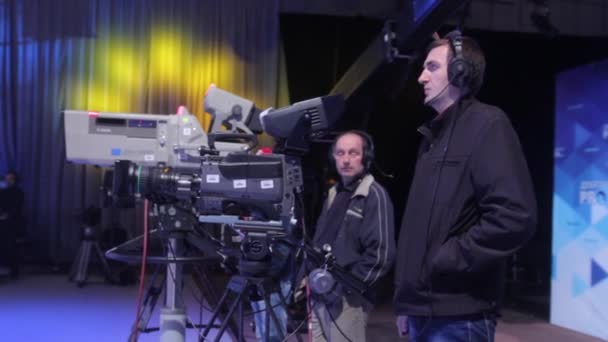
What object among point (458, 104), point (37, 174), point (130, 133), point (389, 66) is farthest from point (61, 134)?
point (458, 104)

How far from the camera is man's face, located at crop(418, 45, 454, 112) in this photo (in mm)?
1255

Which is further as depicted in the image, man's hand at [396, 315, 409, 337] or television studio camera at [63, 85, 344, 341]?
television studio camera at [63, 85, 344, 341]

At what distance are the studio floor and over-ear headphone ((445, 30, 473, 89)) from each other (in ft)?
7.33

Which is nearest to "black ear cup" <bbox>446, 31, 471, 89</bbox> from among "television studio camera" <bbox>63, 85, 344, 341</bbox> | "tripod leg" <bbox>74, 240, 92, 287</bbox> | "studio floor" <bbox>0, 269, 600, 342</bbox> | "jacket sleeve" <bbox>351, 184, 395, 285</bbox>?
"television studio camera" <bbox>63, 85, 344, 341</bbox>

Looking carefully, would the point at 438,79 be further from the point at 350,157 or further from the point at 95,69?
the point at 95,69

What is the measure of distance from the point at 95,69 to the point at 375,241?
5991 millimetres

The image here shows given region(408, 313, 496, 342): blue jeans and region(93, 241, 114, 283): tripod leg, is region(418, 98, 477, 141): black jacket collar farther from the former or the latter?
region(93, 241, 114, 283): tripod leg

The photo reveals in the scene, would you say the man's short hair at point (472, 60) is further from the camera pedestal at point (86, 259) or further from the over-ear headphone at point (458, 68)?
the camera pedestal at point (86, 259)

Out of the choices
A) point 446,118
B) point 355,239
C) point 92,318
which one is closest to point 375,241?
point 355,239

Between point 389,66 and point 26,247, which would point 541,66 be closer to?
point 389,66

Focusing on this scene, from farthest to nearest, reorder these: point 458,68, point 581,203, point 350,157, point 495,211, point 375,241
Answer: point 581,203 < point 350,157 < point 375,241 < point 458,68 < point 495,211

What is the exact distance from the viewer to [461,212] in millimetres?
1155

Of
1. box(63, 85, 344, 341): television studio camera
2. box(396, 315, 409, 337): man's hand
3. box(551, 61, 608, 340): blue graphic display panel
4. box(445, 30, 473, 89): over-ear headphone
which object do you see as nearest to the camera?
box(445, 30, 473, 89): over-ear headphone

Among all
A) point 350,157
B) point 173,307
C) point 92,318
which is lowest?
point 92,318
